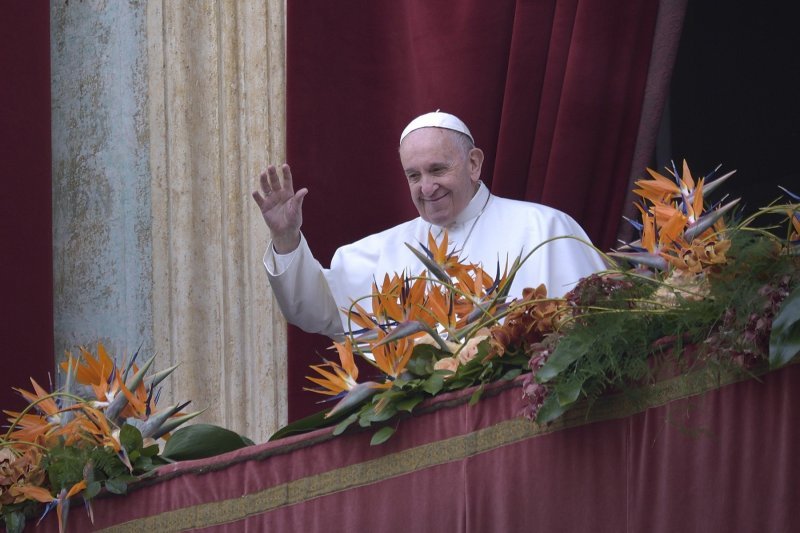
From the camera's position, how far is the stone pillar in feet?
15.1

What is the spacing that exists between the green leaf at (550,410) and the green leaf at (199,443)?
2.84ft

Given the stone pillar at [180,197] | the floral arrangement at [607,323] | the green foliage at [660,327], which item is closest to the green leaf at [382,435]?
the floral arrangement at [607,323]

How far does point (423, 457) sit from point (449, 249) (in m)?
1.88

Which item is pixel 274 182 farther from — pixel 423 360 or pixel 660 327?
pixel 660 327

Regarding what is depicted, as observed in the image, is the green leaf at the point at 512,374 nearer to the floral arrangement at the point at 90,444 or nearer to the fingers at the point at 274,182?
the floral arrangement at the point at 90,444

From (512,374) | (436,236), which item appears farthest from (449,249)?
(512,374)

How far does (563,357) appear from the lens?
209 cm

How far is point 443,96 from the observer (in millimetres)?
4492

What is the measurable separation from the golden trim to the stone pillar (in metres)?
1.97

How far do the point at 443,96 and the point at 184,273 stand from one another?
1045 millimetres

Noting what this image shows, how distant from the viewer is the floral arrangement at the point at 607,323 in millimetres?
1995

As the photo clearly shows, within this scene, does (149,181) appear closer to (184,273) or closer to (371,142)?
(184,273)

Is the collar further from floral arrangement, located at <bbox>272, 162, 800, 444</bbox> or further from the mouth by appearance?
floral arrangement, located at <bbox>272, 162, 800, 444</bbox>

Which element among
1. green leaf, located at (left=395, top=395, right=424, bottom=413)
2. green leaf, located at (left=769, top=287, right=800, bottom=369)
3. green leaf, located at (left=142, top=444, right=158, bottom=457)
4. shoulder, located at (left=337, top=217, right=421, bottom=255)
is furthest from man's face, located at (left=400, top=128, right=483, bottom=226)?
green leaf, located at (left=769, top=287, right=800, bottom=369)
